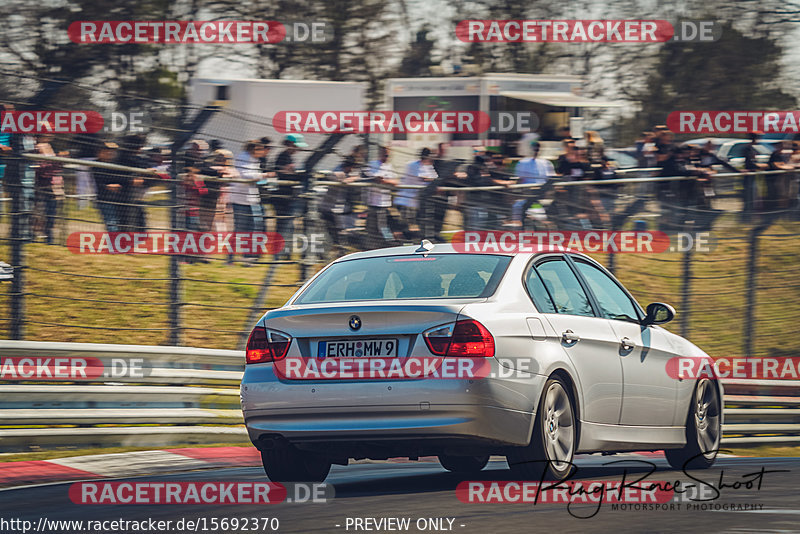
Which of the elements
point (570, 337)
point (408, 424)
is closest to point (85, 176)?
point (570, 337)

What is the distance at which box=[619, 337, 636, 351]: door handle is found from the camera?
8914mm

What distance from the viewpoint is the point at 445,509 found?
6.96m

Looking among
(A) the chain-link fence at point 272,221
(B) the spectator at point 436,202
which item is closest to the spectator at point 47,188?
(A) the chain-link fence at point 272,221

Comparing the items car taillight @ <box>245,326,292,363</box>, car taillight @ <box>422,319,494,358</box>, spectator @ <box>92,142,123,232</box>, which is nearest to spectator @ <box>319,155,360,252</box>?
spectator @ <box>92,142,123,232</box>

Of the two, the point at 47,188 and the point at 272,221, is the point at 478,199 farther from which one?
the point at 47,188

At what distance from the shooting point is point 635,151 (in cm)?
1766

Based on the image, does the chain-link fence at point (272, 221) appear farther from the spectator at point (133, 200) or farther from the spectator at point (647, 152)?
the spectator at point (647, 152)

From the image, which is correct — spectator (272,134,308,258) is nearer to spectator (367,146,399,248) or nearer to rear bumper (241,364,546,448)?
spectator (367,146,399,248)

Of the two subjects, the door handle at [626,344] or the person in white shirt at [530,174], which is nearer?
the door handle at [626,344]

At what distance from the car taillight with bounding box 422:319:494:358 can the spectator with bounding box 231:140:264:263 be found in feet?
20.0

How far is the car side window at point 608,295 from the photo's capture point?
912 cm

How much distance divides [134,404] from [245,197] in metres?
3.02

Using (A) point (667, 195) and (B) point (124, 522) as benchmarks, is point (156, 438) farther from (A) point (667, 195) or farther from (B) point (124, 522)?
(A) point (667, 195)

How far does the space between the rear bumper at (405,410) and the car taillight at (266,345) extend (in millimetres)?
162
